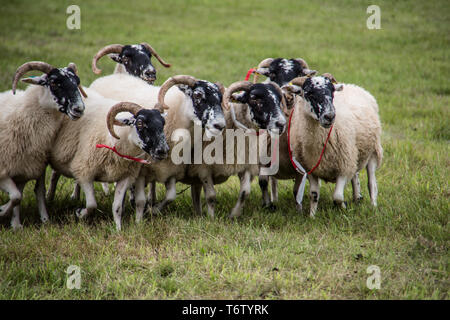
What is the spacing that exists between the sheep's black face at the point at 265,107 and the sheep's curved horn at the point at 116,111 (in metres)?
1.38

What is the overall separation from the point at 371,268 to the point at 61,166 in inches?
156

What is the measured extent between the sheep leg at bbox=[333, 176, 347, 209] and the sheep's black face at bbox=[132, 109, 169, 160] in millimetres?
2241

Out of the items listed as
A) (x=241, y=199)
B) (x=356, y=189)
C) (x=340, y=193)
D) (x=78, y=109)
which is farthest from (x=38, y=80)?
(x=356, y=189)

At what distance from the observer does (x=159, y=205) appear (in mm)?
6539

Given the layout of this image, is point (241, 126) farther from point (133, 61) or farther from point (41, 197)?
point (41, 197)

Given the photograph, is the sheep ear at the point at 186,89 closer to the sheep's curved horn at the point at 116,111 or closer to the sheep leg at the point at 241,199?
the sheep's curved horn at the point at 116,111

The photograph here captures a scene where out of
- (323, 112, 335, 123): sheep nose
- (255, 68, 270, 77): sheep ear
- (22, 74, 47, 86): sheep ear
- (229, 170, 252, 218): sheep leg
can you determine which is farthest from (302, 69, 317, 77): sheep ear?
(22, 74, 47, 86): sheep ear

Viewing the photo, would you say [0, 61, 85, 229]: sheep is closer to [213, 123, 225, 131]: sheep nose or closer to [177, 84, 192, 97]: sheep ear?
[177, 84, 192, 97]: sheep ear

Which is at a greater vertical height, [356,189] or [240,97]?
[240,97]

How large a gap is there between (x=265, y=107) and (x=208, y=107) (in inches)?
26.8

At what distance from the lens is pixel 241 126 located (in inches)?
250

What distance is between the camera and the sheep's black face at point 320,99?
18.7ft

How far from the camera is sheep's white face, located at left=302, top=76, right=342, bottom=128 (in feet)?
18.7
